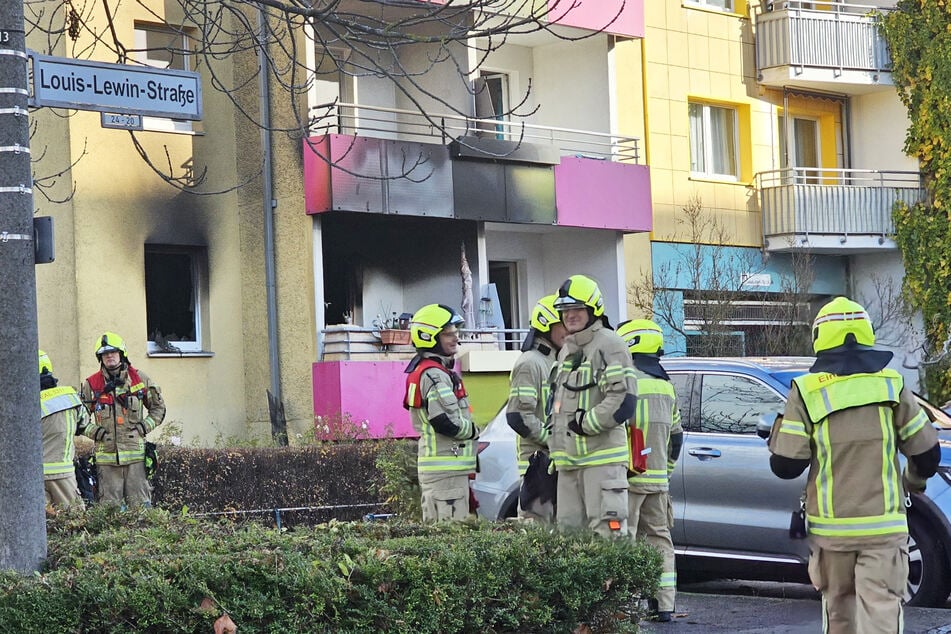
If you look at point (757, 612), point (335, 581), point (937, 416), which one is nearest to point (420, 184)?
point (937, 416)

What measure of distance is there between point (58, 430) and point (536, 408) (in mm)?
4417

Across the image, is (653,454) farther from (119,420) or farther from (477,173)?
(477,173)

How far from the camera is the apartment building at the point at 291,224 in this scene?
19750 mm

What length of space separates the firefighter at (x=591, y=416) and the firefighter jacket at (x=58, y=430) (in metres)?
4.86

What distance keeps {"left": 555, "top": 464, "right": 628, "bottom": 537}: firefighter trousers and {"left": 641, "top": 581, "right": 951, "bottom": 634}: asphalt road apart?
26.3 inches

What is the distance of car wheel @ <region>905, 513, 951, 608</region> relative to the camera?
31.4 feet

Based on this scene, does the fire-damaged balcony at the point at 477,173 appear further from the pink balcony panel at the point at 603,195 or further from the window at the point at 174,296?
the window at the point at 174,296

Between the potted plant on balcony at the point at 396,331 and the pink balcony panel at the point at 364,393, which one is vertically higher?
the potted plant on balcony at the point at 396,331

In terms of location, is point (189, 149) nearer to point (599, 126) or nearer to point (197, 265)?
point (197, 265)

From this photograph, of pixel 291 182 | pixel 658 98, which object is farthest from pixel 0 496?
pixel 658 98

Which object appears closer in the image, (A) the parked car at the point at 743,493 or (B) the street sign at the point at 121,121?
(B) the street sign at the point at 121,121

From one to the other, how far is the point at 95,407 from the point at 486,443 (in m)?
3.63

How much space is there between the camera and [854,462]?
6.75 meters

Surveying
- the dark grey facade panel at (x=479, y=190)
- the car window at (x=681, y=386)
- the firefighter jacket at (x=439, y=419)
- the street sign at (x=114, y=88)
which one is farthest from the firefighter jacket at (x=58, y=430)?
the dark grey facade panel at (x=479, y=190)
